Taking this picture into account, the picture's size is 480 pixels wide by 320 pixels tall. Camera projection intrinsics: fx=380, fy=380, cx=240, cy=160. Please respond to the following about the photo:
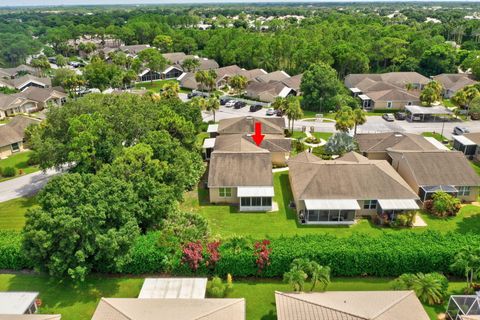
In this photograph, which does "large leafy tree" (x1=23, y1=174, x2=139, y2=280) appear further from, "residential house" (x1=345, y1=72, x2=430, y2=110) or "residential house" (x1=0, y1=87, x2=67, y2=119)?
"residential house" (x1=345, y1=72, x2=430, y2=110)

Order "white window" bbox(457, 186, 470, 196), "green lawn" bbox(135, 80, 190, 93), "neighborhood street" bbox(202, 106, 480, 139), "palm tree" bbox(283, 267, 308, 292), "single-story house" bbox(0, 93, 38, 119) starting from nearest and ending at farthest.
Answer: "palm tree" bbox(283, 267, 308, 292) → "white window" bbox(457, 186, 470, 196) → "neighborhood street" bbox(202, 106, 480, 139) → "single-story house" bbox(0, 93, 38, 119) → "green lawn" bbox(135, 80, 190, 93)

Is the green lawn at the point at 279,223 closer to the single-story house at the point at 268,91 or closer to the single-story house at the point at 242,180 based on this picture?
the single-story house at the point at 242,180

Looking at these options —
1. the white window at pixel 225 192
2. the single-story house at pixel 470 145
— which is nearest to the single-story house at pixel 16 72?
the white window at pixel 225 192

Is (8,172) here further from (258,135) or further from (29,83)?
(29,83)

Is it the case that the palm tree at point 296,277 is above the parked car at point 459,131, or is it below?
above

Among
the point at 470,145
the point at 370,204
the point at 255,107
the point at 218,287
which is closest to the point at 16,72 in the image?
the point at 255,107

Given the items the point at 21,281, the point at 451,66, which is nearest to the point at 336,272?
the point at 21,281

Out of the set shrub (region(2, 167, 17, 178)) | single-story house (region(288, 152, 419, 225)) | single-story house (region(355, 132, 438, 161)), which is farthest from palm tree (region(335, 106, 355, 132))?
shrub (region(2, 167, 17, 178))

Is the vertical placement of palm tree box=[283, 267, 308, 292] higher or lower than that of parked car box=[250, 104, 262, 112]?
higher
